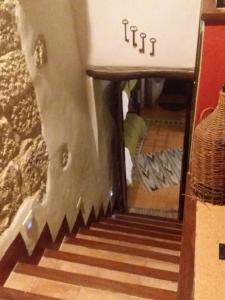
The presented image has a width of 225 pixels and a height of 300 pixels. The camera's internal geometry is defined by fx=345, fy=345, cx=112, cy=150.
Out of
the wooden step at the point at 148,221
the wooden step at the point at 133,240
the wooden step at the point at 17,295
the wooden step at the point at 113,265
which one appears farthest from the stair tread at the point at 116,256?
the wooden step at the point at 148,221

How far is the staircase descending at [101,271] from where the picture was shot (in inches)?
50.9

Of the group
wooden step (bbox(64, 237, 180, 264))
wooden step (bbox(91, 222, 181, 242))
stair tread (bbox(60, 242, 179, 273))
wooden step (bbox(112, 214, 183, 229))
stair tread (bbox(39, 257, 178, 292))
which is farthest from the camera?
wooden step (bbox(112, 214, 183, 229))

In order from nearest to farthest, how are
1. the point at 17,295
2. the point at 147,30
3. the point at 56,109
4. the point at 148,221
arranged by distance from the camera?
1. the point at 17,295
2. the point at 56,109
3. the point at 147,30
4. the point at 148,221

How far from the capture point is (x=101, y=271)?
1.57m

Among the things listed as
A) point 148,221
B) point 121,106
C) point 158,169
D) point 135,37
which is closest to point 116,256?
point 135,37

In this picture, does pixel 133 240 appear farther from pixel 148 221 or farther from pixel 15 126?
pixel 15 126

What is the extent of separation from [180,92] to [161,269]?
378 centimetres

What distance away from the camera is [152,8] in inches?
73.7

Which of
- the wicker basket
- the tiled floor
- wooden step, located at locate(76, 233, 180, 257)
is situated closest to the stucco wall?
wooden step, located at locate(76, 233, 180, 257)

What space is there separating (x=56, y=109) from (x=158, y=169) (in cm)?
243

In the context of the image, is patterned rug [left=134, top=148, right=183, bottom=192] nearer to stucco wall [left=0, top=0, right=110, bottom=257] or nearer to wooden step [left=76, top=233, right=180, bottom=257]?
stucco wall [left=0, top=0, right=110, bottom=257]

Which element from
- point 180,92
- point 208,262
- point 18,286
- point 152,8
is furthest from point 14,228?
point 180,92

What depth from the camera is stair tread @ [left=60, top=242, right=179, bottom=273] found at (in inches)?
68.7

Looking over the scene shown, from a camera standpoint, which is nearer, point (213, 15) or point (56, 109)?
point (213, 15)
